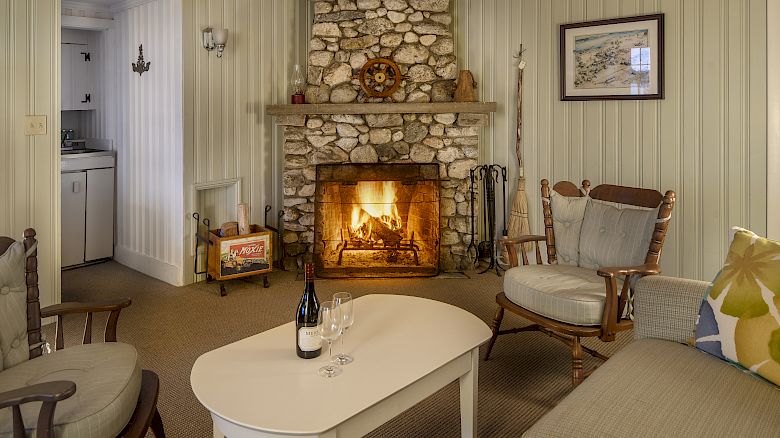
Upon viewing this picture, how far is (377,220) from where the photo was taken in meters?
5.37

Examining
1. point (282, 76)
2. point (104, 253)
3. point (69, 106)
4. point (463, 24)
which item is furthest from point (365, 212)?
point (69, 106)

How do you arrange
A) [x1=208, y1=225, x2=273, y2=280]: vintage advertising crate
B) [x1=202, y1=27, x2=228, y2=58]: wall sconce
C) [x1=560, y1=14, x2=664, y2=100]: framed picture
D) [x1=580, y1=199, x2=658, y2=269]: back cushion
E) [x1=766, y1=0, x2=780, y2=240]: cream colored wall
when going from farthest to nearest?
[x1=202, y1=27, x2=228, y2=58]: wall sconce, [x1=208, y1=225, x2=273, y2=280]: vintage advertising crate, [x1=560, y1=14, x2=664, y2=100]: framed picture, [x1=766, y1=0, x2=780, y2=240]: cream colored wall, [x1=580, y1=199, x2=658, y2=269]: back cushion

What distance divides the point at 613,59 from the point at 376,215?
2166 mm

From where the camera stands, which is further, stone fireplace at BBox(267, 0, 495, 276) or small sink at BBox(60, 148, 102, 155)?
small sink at BBox(60, 148, 102, 155)

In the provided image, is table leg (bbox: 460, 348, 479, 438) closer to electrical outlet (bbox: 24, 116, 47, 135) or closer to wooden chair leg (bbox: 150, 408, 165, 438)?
wooden chair leg (bbox: 150, 408, 165, 438)

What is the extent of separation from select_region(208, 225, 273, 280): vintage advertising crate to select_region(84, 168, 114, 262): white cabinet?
1.22 meters

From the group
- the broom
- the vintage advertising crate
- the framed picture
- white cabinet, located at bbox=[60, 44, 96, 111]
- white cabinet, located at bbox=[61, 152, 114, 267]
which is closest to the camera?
the framed picture

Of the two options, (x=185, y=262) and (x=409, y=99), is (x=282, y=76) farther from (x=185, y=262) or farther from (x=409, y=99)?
(x=185, y=262)

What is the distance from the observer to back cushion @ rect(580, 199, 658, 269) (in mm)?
3271

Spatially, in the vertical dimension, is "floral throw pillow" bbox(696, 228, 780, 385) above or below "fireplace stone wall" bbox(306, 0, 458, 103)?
below

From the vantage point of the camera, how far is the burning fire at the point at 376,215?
5.34m

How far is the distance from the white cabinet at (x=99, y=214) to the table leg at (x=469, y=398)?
4187 millimetres

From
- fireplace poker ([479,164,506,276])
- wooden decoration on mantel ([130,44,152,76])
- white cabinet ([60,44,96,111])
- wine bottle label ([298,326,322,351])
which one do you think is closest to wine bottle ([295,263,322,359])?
wine bottle label ([298,326,322,351])

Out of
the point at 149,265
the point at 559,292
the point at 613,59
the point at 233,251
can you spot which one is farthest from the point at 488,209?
the point at 149,265
